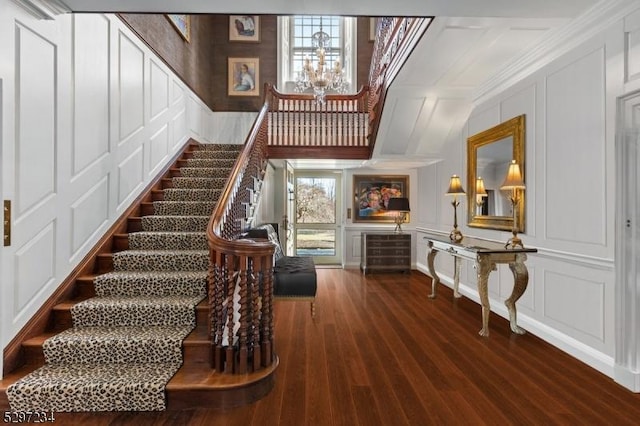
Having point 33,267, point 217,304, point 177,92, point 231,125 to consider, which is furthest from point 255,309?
point 231,125

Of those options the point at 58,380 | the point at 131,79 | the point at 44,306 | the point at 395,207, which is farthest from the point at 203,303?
the point at 395,207

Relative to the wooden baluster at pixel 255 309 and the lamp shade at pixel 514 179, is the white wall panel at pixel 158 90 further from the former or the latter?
the lamp shade at pixel 514 179

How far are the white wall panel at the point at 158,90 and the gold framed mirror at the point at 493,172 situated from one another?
458 cm

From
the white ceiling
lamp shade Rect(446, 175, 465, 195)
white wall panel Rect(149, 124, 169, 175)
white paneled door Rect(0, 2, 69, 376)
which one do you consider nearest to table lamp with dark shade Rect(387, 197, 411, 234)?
the white ceiling

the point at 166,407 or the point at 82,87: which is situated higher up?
the point at 82,87

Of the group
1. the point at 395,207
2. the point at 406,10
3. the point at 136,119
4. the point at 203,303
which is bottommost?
the point at 203,303

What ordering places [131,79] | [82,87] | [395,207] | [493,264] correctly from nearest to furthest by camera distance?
[82,87]
[493,264]
[131,79]
[395,207]

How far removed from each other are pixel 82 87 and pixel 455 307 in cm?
508

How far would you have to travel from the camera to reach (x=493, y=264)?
3.62m

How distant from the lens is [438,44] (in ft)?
11.2

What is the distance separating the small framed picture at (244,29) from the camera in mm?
8039

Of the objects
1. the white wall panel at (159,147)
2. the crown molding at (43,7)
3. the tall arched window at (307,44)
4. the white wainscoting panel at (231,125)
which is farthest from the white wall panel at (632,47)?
the white wainscoting panel at (231,125)

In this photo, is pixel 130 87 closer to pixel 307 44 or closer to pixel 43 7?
pixel 43 7

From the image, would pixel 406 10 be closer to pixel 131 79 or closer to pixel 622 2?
pixel 622 2
